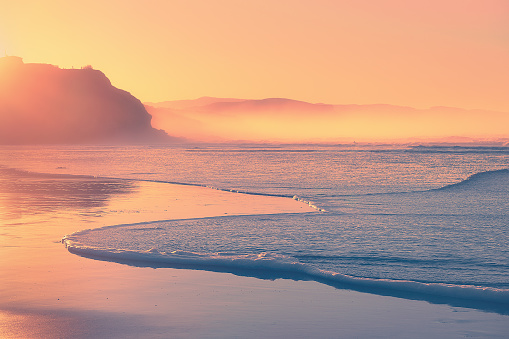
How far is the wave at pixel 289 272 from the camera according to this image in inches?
326

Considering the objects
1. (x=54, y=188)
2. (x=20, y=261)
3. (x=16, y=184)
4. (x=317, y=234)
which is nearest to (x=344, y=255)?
(x=317, y=234)

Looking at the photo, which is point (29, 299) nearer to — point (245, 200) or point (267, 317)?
point (267, 317)

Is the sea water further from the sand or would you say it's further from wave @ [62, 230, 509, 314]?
the sand

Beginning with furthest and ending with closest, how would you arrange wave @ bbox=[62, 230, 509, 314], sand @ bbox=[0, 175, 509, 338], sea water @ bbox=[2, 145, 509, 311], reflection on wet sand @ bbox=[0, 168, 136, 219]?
reflection on wet sand @ bbox=[0, 168, 136, 219] < sea water @ bbox=[2, 145, 509, 311] < wave @ bbox=[62, 230, 509, 314] < sand @ bbox=[0, 175, 509, 338]

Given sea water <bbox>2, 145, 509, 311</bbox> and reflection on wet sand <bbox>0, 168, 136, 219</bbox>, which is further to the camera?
reflection on wet sand <bbox>0, 168, 136, 219</bbox>

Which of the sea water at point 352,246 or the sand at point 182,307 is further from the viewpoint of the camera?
the sea water at point 352,246

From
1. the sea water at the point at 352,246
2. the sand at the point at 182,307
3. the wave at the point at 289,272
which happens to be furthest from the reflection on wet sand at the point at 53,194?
the wave at the point at 289,272

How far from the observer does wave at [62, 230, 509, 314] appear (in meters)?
8.28

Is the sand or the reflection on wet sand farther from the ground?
the sand

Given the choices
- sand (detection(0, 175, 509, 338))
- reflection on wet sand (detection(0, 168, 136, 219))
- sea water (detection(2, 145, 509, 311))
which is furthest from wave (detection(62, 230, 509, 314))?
reflection on wet sand (detection(0, 168, 136, 219))

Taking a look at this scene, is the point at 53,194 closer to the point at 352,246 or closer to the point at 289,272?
the point at 352,246

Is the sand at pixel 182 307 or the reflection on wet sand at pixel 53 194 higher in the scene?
the sand at pixel 182 307

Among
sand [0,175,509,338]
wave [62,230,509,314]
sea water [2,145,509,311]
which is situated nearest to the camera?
sand [0,175,509,338]

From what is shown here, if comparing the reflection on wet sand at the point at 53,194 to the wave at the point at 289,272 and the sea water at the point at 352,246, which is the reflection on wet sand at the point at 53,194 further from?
the wave at the point at 289,272
